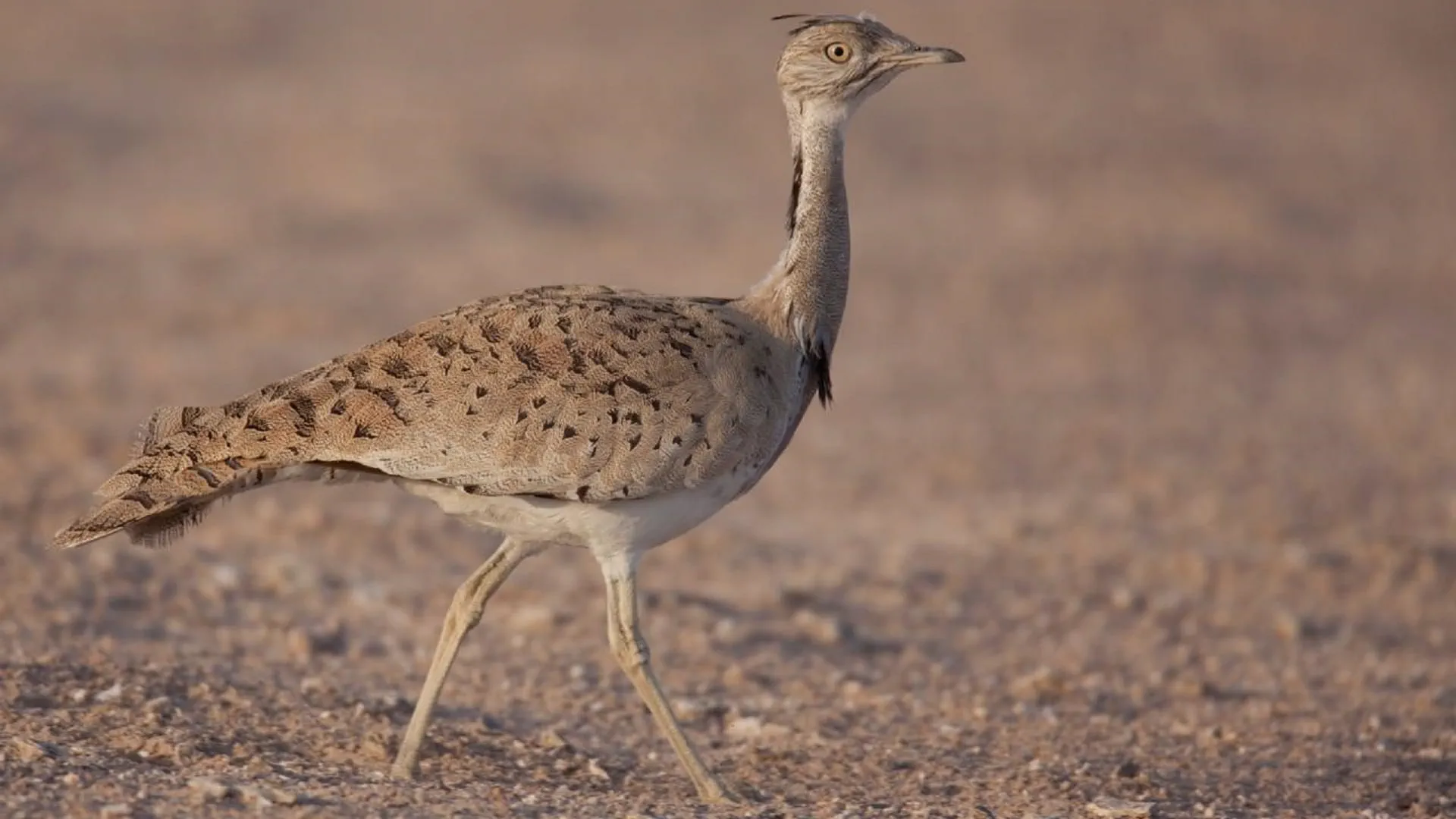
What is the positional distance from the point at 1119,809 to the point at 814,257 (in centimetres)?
172

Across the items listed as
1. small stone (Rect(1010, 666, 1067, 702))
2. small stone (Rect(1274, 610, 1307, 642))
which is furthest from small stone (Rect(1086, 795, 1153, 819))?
small stone (Rect(1274, 610, 1307, 642))

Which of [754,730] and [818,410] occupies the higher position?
[818,410]

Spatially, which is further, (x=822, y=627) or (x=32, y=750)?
(x=822, y=627)

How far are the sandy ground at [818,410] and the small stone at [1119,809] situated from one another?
0.03 m

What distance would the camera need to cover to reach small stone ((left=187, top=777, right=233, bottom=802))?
4.59m

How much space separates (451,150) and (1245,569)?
9.38m

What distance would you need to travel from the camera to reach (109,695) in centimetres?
552

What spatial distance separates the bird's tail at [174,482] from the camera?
190 inches

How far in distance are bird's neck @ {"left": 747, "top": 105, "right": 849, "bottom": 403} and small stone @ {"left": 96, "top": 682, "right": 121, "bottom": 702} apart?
2.09 metres

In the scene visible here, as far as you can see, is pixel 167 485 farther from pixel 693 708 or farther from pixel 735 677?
pixel 735 677

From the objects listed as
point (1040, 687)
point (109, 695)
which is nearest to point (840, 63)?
point (1040, 687)

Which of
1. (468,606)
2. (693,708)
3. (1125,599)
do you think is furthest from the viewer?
(1125,599)

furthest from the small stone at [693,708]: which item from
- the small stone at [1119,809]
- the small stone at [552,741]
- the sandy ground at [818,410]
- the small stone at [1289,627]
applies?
the small stone at [1289,627]

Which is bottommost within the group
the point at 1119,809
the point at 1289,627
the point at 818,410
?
the point at 1119,809
